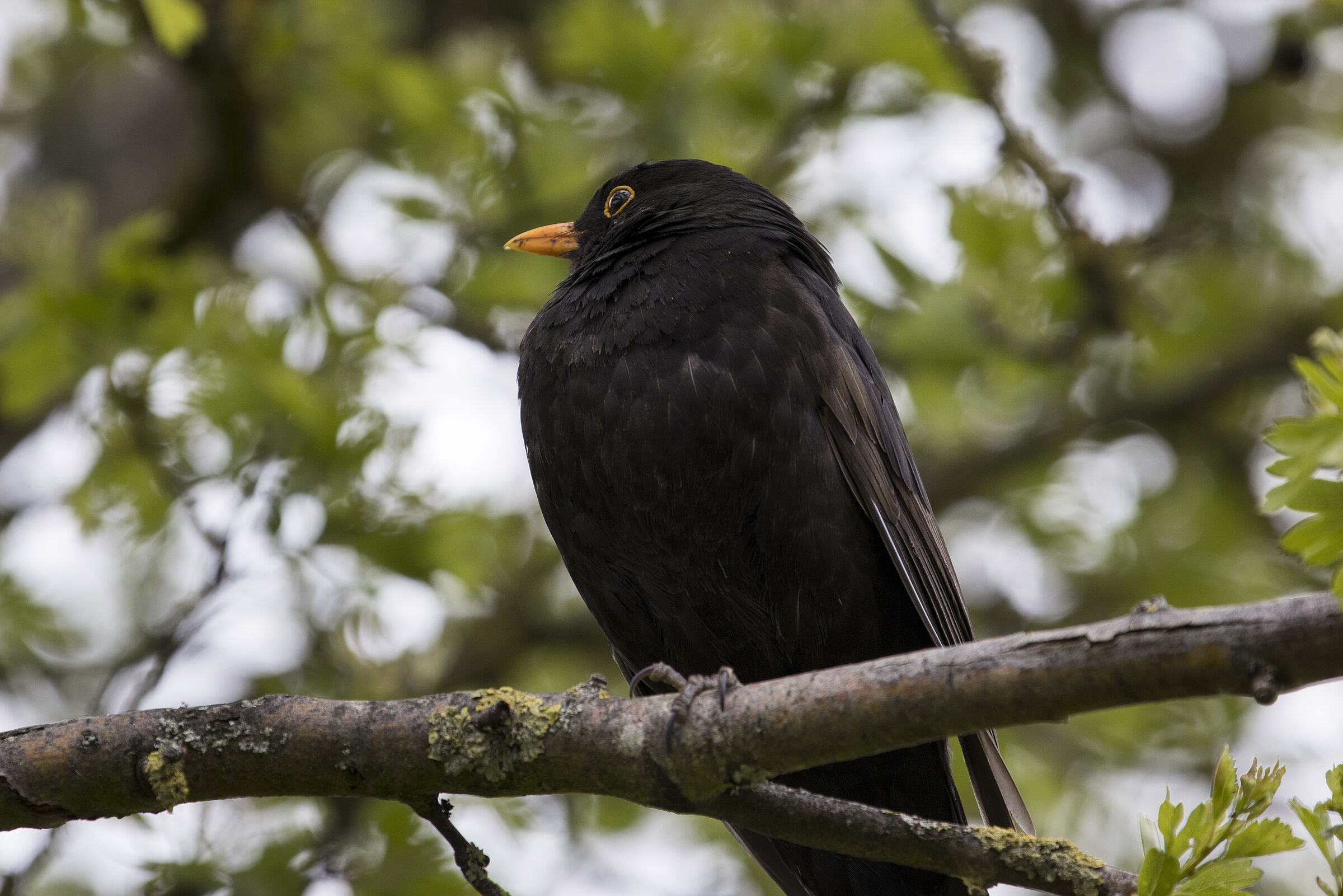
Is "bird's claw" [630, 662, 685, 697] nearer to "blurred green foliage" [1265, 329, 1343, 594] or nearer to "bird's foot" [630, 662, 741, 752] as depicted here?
"bird's foot" [630, 662, 741, 752]

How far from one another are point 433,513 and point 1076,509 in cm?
325

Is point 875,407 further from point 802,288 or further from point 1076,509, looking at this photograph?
point 1076,509

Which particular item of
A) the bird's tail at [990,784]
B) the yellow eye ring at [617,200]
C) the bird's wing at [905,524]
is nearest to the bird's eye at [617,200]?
the yellow eye ring at [617,200]

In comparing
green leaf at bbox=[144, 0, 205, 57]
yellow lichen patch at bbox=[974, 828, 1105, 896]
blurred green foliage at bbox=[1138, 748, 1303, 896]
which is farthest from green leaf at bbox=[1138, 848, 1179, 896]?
green leaf at bbox=[144, 0, 205, 57]

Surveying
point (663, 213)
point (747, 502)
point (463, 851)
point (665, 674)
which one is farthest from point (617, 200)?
point (463, 851)

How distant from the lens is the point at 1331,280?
6098 mm

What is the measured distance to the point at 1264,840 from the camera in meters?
2.12

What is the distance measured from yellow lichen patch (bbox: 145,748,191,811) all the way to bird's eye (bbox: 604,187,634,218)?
8.57 ft

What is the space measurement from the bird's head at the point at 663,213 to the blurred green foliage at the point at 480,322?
24 centimetres

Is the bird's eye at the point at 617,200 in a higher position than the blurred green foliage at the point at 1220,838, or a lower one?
higher

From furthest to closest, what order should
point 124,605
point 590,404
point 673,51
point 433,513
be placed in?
point 124,605 < point 673,51 < point 433,513 < point 590,404

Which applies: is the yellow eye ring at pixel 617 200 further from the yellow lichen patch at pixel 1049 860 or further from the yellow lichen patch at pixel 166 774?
the yellow lichen patch at pixel 1049 860

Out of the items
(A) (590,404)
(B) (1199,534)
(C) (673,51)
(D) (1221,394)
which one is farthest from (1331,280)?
(A) (590,404)

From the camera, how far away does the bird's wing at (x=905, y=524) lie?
3357 mm
